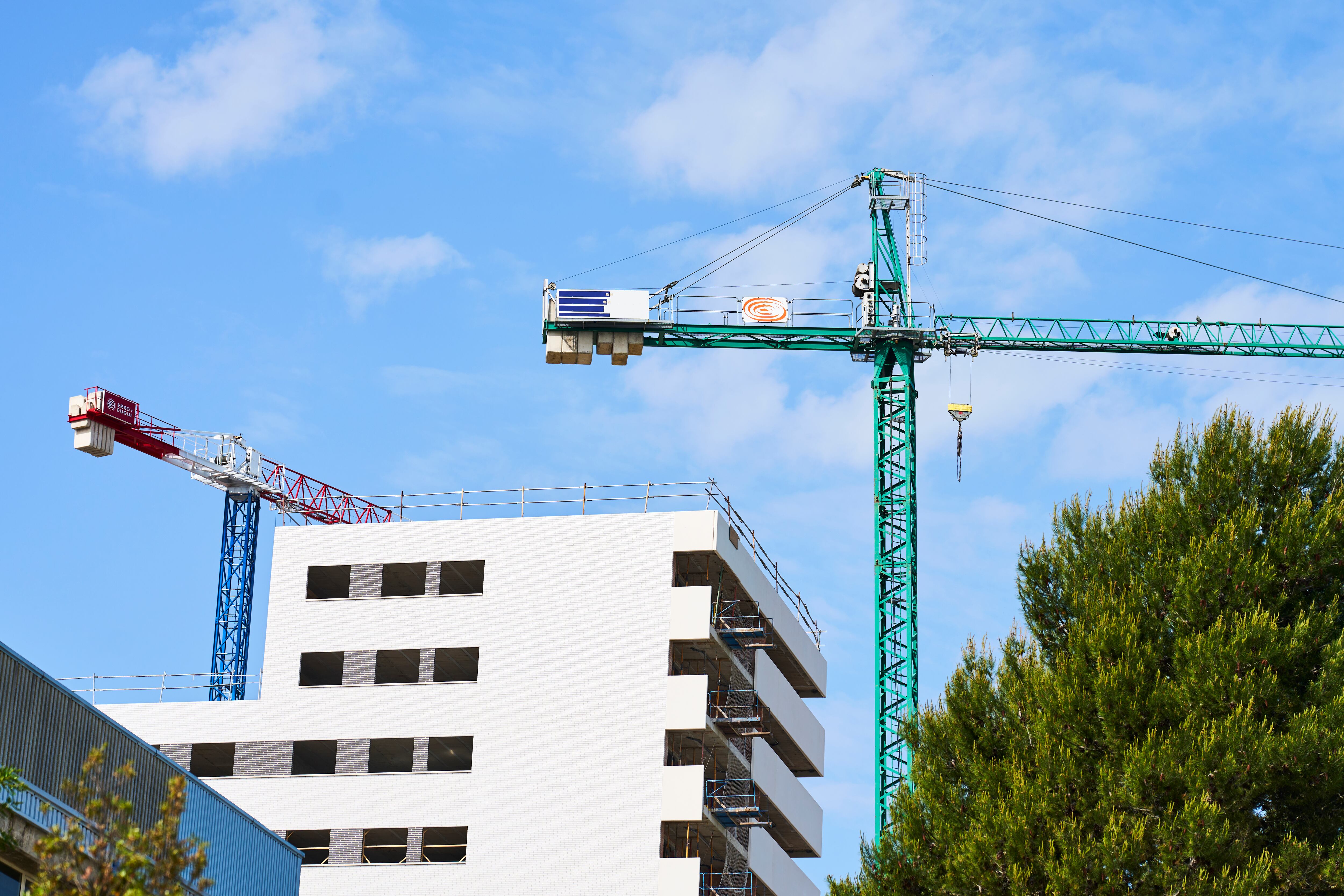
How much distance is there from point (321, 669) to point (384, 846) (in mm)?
7769

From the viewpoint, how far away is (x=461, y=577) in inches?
2522

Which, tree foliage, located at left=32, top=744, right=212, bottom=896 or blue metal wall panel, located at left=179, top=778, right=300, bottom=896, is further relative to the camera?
blue metal wall panel, located at left=179, top=778, right=300, bottom=896

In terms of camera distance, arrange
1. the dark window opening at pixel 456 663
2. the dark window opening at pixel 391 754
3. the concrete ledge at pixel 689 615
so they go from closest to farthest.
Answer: the concrete ledge at pixel 689 615 < the dark window opening at pixel 391 754 < the dark window opening at pixel 456 663

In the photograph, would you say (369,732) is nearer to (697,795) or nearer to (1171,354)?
(697,795)

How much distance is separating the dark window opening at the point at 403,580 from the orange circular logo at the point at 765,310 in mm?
22083

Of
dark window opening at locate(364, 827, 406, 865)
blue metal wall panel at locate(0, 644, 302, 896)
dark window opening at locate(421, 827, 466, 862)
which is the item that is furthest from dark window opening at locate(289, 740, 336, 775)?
blue metal wall panel at locate(0, 644, 302, 896)

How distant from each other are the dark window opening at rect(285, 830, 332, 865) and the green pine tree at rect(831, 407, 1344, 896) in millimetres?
31519

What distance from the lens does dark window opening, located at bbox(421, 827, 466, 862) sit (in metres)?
59.3

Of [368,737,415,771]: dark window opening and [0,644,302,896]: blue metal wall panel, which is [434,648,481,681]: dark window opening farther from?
[0,644,302,896]: blue metal wall panel

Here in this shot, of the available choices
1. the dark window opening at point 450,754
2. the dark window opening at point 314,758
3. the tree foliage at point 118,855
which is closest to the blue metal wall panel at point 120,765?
the tree foliage at point 118,855

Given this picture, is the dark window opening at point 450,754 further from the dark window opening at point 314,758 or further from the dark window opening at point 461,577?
the dark window opening at point 461,577

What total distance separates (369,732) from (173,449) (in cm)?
3872

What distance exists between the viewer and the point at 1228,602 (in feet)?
104

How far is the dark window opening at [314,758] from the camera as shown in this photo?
205ft
